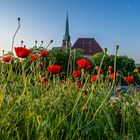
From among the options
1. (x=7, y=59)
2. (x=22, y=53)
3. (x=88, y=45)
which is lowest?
(x=88, y=45)

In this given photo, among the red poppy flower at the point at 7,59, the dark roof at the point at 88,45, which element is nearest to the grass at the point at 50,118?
the red poppy flower at the point at 7,59

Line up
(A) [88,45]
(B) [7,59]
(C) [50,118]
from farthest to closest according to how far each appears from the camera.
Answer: (A) [88,45], (B) [7,59], (C) [50,118]

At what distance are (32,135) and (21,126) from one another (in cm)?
15

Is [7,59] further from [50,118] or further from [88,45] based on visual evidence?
[88,45]

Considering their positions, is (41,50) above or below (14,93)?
above

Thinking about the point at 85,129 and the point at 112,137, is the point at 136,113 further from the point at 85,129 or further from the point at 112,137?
the point at 85,129

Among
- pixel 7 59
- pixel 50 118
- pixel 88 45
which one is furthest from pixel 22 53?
pixel 88 45

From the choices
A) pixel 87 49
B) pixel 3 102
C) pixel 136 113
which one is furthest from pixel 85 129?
pixel 87 49

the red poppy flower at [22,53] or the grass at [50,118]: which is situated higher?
the red poppy flower at [22,53]

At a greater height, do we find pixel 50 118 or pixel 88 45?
pixel 50 118

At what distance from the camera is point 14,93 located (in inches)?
155

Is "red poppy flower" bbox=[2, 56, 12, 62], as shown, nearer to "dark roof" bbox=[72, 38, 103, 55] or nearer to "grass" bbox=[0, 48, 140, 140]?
"grass" bbox=[0, 48, 140, 140]

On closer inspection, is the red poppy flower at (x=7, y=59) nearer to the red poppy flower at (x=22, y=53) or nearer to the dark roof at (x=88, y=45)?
the red poppy flower at (x=22, y=53)

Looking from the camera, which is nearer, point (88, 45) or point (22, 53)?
point (22, 53)
